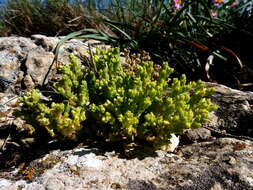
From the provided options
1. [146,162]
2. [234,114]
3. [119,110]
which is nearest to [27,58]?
[119,110]

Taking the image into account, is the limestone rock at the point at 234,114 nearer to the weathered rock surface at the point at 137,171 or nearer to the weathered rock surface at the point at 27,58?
the weathered rock surface at the point at 137,171

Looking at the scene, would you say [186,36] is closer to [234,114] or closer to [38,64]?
[234,114]

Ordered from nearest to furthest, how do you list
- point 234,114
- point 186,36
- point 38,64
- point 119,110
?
point 119,110, point 234,114, point 38,64, point 186,36

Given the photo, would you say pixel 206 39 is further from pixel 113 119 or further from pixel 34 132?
pixel 34 132

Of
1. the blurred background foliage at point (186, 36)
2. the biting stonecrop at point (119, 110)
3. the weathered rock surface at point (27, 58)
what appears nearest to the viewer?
the biting stonecrop at point (119, 110)

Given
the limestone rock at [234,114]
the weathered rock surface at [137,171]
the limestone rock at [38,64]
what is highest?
the limestone rock at [38,64]

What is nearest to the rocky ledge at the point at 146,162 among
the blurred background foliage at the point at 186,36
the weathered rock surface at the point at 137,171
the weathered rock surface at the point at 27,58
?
the weathered rock surface at the point at 137,171

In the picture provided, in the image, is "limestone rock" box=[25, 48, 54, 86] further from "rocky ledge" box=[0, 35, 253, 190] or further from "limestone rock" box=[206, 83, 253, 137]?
"limestone rock" box=[206, 83, 253, 137]

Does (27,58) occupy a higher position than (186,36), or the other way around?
(186,36)
